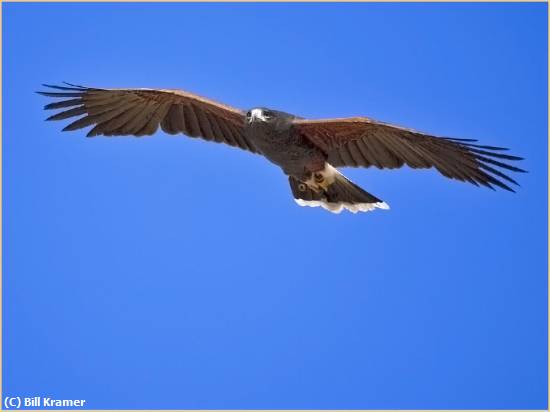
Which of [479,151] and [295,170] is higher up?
[295,170]

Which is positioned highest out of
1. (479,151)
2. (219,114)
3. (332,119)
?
(219,114)

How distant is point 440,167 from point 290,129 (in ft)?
5.64

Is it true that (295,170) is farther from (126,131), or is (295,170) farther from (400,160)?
(126,131)

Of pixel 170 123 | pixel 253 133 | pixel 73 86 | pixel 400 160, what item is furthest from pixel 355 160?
pixel 73 86

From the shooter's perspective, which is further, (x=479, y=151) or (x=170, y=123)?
(x=170, y=123)

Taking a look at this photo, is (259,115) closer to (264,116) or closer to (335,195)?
(264,116)

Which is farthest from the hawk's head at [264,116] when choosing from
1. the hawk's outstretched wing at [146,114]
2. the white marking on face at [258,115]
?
the hawk's outstretched wing at [146,114]

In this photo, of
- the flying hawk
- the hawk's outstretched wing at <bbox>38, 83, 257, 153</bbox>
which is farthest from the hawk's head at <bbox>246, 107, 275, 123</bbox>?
the hawk's outstretched wing at <bbox>38, 83, 257, 153</bbox>

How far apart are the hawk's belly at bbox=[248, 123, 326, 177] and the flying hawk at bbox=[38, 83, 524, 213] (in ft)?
0.04

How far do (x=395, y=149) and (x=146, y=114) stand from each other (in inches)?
126

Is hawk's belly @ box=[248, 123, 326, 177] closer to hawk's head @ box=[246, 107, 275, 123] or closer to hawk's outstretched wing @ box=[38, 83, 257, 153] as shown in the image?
hawk's head @ box=[246, 107, 275, 123]

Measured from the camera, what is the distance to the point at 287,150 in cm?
1098

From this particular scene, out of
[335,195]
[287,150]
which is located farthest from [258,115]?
[335,195]

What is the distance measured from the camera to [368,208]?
12.0 m
